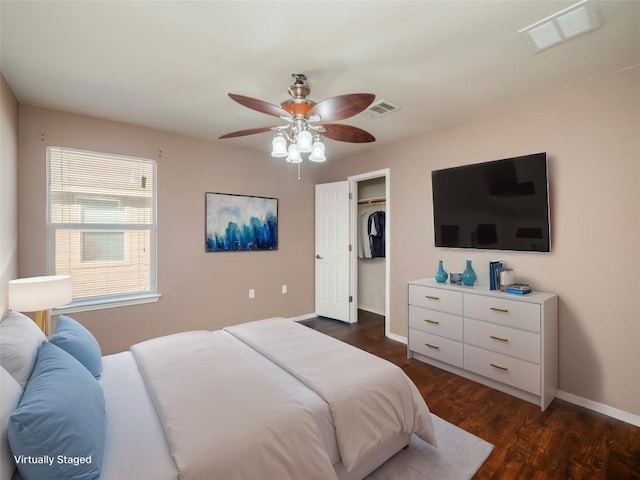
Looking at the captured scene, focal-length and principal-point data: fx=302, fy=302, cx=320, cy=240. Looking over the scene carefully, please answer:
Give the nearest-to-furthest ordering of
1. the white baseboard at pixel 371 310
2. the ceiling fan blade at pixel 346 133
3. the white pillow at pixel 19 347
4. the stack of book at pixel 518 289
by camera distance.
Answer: the white pillow at pixel 19 347
the ceiling fan blade at pixel 346 133
the stack of book at pixel 518 289
the white baseboard at pixel 371 310

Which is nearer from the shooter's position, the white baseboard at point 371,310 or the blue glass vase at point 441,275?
the blue glass vase at point 441,275

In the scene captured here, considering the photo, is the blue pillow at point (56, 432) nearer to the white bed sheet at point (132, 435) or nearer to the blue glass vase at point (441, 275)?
the white bed sheet at point (132, 435)

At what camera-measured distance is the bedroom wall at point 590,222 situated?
84.6 inches

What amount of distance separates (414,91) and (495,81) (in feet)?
1.94

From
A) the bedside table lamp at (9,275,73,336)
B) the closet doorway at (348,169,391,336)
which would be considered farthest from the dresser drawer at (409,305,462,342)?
the bedside table lamp at (9,275,73,336)

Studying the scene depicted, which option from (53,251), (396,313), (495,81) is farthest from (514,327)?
(53,251)

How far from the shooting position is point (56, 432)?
3.28 feet

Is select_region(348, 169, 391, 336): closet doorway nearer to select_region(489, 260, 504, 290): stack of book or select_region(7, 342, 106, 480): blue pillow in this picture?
select_region(489, 260, 504, 290): stack of book

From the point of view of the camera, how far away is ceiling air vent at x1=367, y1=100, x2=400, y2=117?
265 centimetres

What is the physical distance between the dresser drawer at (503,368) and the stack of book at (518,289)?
53cm

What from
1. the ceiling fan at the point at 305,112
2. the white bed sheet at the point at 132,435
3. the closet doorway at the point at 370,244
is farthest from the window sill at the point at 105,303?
the closet doorway at the point at 370,244

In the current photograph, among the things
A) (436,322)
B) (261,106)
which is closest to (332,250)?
(436,322)

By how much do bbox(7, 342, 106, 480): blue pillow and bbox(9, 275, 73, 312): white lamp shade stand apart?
4.04ft

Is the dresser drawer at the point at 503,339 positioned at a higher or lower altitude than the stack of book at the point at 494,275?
lower
